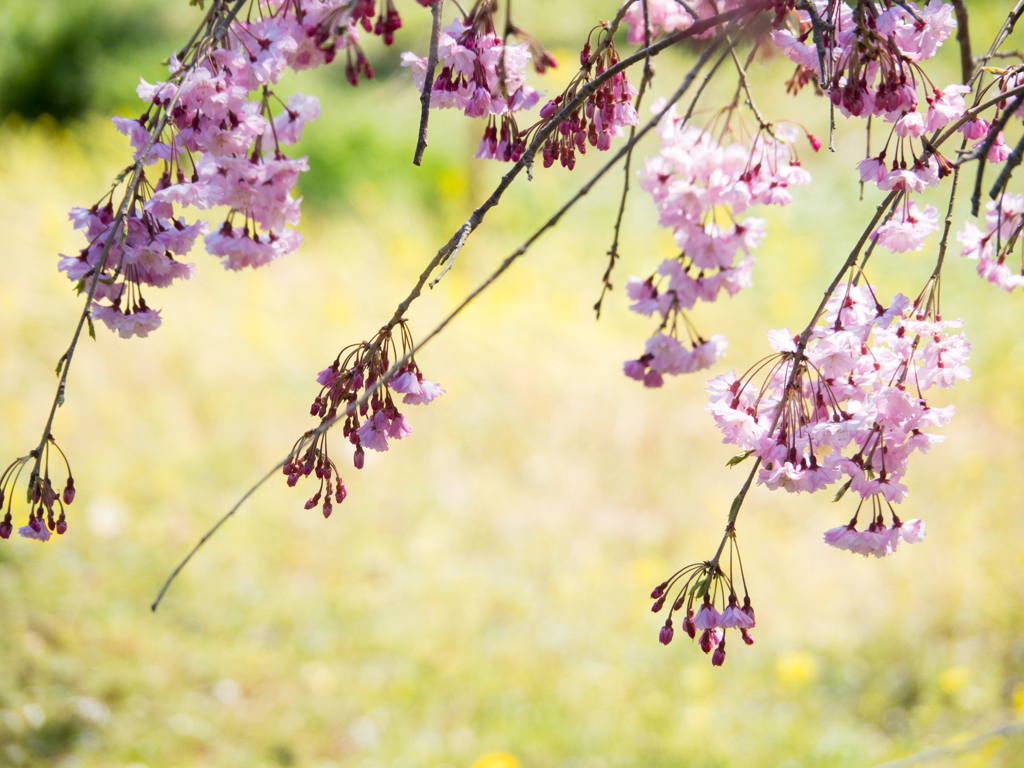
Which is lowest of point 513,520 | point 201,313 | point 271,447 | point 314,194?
point 513,520

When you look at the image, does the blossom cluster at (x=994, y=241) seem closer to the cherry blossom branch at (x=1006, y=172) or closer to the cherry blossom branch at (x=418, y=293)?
the cherry blossom branch at (x=1006, y=172)

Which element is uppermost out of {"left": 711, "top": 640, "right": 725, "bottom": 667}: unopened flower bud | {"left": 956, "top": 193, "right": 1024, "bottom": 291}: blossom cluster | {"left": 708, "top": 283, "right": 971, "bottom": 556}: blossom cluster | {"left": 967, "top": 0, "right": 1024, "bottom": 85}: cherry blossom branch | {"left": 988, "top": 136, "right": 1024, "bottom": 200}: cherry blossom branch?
{"left": 967, "top": 0, "right": 1024, "bottom": 85}: cherry blossom branch

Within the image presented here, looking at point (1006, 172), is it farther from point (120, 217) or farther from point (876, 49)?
point (120, 217)

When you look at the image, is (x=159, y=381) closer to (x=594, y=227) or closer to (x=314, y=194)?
(x=314, y=194)

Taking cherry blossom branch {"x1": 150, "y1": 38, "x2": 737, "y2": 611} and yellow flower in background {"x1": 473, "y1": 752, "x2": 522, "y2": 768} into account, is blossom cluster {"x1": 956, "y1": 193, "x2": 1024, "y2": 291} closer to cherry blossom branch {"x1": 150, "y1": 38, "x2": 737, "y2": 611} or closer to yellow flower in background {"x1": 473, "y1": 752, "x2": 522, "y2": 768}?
cherry blossom branch {"x1": 150, "y1": 38, "x2": 737, "y2": 611}

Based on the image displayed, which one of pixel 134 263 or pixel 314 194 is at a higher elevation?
pixel 314 194

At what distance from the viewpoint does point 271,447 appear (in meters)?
3.68

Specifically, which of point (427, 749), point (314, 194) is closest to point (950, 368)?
point (427, 749)

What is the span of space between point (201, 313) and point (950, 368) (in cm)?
406

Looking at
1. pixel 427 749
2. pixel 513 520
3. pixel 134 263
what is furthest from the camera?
pixel 513 520

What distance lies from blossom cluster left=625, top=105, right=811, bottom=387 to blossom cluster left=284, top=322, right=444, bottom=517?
470 millimetres

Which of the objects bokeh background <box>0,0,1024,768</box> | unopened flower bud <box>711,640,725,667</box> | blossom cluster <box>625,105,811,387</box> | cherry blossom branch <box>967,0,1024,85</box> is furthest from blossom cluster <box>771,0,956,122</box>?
bokeh background <box>0,0,1024,768</box>

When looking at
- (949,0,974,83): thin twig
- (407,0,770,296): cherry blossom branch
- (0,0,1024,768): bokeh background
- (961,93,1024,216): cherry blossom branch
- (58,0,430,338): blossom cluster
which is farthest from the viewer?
(0,0,1024,768): bokeh background

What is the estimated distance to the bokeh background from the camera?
2.48 metres
